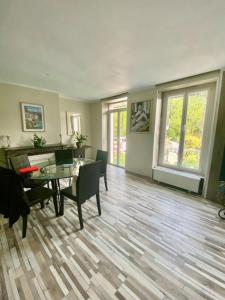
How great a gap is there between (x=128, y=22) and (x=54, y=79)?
2261mm

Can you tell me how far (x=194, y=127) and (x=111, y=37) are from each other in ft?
8.35

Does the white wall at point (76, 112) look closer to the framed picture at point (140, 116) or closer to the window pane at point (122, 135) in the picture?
the window pane at point (122, 135)

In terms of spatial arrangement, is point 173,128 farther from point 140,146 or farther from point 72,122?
point 72,122

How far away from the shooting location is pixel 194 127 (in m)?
3.08

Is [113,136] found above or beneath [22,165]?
above

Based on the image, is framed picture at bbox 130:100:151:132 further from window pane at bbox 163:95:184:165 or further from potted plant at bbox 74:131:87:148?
potted plant at bbox 74:131:87:148

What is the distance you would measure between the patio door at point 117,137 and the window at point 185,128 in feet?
5.04

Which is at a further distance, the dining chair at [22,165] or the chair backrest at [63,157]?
the chair backrest at [63,157]

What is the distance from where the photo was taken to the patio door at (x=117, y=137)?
4.84 m

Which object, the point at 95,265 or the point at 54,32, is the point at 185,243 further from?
the point at 54,32

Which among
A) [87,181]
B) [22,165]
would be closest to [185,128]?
[87,181]

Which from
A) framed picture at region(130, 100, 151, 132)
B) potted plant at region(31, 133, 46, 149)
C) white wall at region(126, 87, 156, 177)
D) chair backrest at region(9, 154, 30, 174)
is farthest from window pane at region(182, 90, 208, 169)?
potted plant at region(31, 133, 46, 149)

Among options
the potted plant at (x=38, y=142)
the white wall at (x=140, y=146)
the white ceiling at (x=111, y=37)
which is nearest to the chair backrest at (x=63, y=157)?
the potted plant at (x=38, y=142)

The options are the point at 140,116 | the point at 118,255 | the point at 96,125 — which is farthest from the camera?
the point at 96,125
